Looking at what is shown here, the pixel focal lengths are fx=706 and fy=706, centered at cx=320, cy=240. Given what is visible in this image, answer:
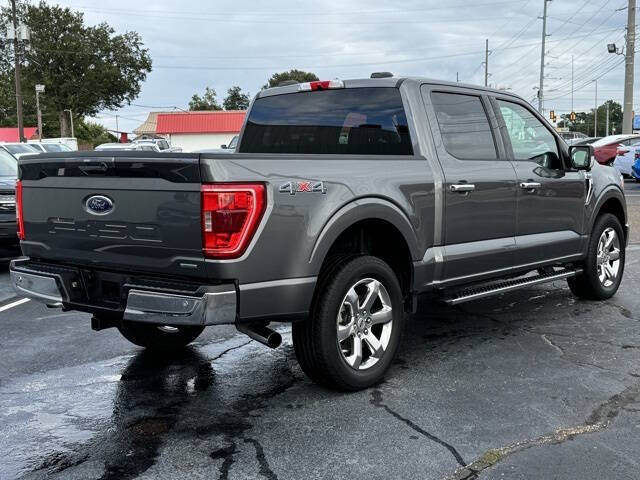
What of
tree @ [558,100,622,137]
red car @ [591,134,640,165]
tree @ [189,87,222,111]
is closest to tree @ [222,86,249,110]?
tree @ [189,87,222,111]

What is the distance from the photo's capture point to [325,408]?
4.14m

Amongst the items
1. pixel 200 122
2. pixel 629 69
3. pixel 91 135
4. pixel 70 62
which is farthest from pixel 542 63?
pixel 91 135

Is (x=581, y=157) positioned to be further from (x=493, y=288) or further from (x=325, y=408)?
(x=325, y=408)

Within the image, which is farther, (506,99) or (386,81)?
(506,99)

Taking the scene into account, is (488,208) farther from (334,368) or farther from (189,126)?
(189,126)

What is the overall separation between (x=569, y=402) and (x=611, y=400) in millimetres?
265

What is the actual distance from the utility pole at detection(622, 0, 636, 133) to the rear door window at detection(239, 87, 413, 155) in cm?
3269

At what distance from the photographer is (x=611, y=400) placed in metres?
4.24

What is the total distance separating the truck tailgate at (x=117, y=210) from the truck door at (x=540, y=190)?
297cm

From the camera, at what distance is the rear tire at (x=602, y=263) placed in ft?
21.6

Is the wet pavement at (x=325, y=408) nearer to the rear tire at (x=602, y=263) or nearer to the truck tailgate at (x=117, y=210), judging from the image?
the rear tire at (x=602, y=263)

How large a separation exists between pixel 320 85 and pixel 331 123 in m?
0.31

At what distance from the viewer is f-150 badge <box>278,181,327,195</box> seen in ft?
12.5

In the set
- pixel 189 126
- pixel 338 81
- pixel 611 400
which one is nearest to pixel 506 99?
pixel 338 81
